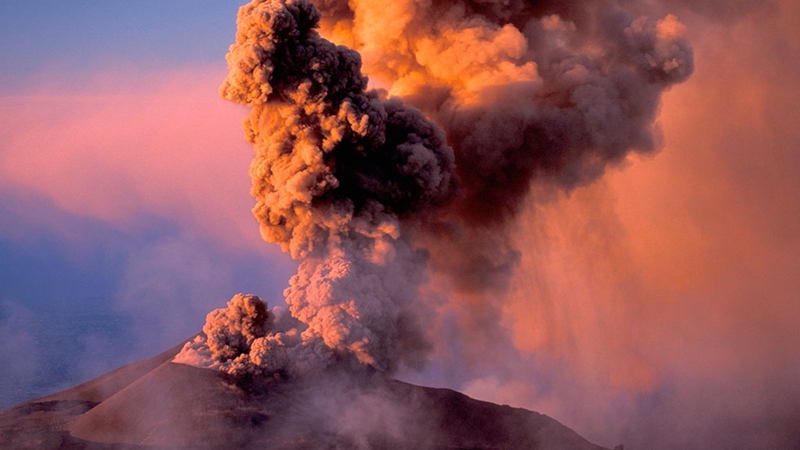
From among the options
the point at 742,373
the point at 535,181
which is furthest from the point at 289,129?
the point at 742,373

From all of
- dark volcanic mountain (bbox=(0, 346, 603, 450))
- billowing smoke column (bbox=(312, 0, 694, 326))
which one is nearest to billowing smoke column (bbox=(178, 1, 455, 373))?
dark volcanic mountain (bbox=(0, 346, 603, 450))

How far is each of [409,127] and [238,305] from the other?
9123 millimetres

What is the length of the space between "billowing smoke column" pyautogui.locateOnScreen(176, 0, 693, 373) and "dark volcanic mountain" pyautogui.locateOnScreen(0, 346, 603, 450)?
82 cm

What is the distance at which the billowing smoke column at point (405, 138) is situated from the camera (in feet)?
78.0

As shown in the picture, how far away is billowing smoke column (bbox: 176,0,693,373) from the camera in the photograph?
23.8m

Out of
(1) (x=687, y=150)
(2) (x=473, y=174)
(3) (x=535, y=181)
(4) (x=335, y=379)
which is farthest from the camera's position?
(1) (x=687, y=150)

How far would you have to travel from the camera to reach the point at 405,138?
27.2 meters

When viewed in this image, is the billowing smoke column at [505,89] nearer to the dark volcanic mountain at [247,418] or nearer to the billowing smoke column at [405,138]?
the billowing smoke column at [405,138]

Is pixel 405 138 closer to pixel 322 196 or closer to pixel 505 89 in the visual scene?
pixel 322 196

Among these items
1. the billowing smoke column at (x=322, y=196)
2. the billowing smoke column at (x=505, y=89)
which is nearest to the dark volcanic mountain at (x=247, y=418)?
the billowing smoke column at (x=322, y=196)

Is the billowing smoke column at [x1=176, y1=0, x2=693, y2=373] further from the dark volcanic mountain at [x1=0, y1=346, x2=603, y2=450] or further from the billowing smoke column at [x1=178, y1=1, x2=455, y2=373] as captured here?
the dark volcanic mountain at [x1=0, y1=346, x2=603, y2=450]

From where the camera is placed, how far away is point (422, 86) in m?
31.9

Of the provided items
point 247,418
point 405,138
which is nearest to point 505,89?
point 405,138

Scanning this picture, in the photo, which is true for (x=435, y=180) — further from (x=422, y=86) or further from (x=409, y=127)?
(x=422, y=86)
